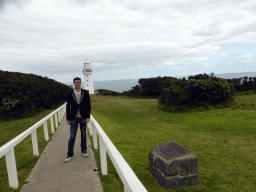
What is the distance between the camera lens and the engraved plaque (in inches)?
159

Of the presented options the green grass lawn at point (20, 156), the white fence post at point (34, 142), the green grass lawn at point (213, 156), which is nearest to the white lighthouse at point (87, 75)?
the green grass lawn at point (20, 156)

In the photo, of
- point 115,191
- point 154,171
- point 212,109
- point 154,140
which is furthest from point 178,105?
point 115,191

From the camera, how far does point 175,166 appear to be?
3969 mm

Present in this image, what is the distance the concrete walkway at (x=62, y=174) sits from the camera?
12.3ft

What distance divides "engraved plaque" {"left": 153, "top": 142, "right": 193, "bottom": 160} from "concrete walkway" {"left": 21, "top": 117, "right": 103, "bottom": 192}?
156 cm

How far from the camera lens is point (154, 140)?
341 inches

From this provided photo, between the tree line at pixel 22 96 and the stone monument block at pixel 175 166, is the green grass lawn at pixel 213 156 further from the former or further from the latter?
the tree line at pixel 22 96

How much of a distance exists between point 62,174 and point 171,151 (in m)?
2.67

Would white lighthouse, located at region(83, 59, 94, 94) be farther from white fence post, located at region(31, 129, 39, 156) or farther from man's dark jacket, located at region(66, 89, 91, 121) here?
man's dark jacket, located at region(66, 89, 91, 121)

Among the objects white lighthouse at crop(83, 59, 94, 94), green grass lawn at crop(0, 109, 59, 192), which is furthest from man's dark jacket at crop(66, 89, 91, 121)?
white lighthouse at crop(83, 59, 94, 94)

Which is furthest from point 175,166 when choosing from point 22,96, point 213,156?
point 22,96

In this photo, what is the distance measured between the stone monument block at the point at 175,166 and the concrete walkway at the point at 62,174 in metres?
1.46

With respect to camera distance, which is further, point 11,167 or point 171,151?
point 171,151

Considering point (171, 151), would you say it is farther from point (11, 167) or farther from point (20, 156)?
point (20, 156)
